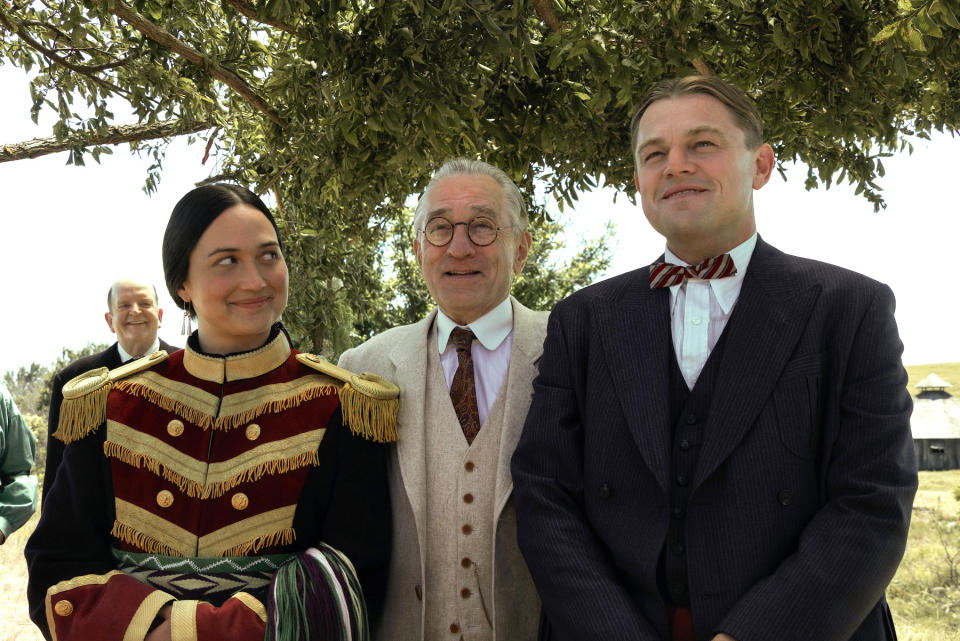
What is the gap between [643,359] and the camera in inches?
81.0

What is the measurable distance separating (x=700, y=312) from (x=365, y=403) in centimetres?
91

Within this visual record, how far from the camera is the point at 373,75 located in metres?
3.53

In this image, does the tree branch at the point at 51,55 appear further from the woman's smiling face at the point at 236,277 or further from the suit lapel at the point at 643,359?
the suit lapel at the point at 643,359

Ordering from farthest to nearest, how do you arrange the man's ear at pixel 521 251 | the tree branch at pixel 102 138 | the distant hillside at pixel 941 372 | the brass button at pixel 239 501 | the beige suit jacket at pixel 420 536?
the distant hillside at pixel 941 372 < the tree branch at pixel 102 138 < the man's ear at pixel 521 251 < the beige suit jacket at pixel 420 536 < the brass button at pixel 239 501

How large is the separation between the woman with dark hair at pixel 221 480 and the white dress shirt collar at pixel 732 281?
88cm

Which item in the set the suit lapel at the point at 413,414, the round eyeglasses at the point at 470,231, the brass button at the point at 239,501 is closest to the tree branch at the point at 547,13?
the round eyeglasses at the point at 470,231

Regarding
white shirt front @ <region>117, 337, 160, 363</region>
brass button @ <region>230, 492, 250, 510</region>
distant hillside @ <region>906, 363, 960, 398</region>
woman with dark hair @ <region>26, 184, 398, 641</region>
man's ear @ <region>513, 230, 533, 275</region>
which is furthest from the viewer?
distant hillside @ <region>906, 363, 960, 398</region>

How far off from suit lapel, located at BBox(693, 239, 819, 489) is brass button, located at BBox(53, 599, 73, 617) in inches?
59.0

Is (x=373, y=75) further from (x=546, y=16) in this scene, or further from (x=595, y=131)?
(x=595, y=131)

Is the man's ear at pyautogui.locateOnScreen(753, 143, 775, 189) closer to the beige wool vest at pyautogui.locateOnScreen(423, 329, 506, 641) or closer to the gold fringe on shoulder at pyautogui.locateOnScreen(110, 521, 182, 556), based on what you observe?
the beige wool vest at pyautogui.locateOnScreen(423, 329, 506, 641)

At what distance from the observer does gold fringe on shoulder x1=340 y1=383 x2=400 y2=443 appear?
220 centimetres

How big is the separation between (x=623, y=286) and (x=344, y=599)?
108cm

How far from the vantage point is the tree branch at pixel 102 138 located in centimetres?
586

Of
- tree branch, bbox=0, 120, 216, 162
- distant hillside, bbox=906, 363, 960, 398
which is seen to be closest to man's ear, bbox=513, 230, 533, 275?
tree branch, bbox=0, 120, 216, 162
